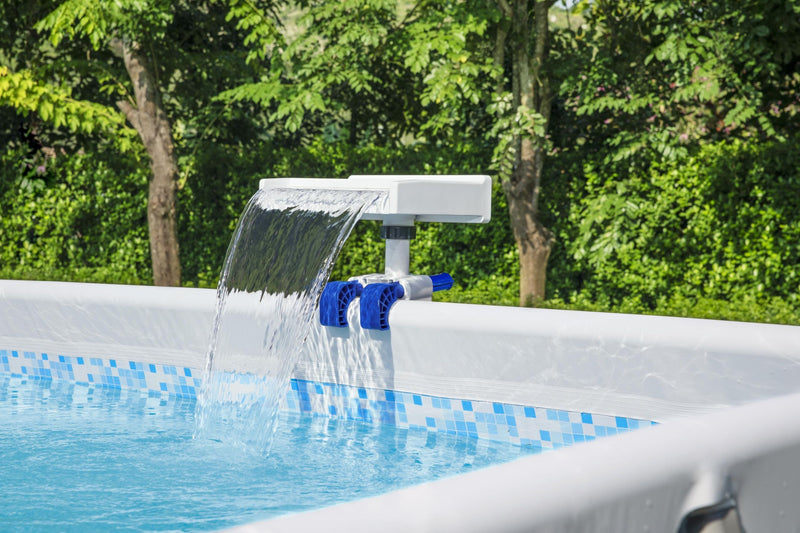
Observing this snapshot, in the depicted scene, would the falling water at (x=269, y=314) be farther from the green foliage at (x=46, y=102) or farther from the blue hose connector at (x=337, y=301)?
the green foliage at (x=46, y=102)

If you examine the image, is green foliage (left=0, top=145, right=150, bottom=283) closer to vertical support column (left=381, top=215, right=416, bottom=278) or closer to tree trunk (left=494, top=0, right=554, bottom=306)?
tree trunk (left=494, top=0, right=554, bottom=306)

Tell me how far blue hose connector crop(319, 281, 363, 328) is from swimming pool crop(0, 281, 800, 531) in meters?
0.10

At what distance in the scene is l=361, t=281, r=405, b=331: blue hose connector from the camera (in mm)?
3771

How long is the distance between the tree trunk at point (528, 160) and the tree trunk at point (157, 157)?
117 inches

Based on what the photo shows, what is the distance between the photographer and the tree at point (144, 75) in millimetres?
6664

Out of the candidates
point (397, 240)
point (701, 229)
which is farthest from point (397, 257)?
point (701, 229)

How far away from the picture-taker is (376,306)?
148 inches

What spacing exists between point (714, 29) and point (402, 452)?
4.07 meters

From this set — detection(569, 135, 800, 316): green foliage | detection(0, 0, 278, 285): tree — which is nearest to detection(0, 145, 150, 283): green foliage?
detection(0, 0, 278, 285): tree

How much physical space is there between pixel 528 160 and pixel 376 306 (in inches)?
137

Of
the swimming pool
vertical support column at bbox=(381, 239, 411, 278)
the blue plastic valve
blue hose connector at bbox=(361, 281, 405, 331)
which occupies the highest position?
vertical support column at bbox=(381, 239, 411, 278)

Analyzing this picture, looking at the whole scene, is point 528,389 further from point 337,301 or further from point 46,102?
point 46,102

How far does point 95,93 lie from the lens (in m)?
8.91

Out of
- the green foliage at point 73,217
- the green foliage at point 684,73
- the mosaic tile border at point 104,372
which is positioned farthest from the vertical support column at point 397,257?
the green foliage at point 73,217
